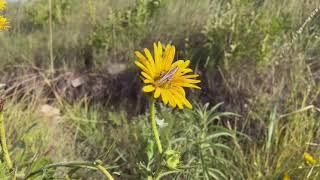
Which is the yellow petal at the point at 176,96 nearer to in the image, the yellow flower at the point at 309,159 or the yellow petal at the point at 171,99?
the yellow petal at the point at 171,99

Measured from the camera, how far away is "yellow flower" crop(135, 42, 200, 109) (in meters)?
1.58

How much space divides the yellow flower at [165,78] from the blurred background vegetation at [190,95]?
0.62 meters

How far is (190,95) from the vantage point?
3.55m

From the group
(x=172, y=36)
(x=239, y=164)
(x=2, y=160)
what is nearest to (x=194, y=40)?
(x=172, y=36)

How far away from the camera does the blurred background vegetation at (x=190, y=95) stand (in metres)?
2.81

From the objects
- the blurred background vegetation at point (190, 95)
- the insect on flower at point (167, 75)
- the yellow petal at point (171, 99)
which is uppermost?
the insect on flower at point (167, 75)

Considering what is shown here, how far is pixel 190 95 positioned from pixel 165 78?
6.50 ft

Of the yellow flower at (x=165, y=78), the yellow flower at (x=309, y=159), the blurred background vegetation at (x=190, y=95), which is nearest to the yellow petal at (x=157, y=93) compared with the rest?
the yellow flower at (x=165, y=78)

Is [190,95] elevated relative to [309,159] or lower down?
lower down

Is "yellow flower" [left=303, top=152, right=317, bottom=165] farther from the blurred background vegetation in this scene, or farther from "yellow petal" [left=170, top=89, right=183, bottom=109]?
"yellow petal" [left=170, top=89, right=183, bottom=109]

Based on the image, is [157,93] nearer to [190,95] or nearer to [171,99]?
[171,99]

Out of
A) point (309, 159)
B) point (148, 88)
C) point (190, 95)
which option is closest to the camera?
point (148, 88)

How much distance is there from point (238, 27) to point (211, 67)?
0.34m

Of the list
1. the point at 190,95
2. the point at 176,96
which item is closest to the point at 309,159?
the point at 176,96
